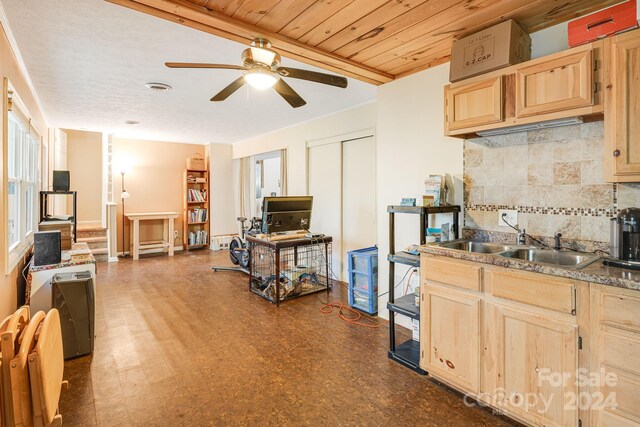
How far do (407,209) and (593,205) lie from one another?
1.11m

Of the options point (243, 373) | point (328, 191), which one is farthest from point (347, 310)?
point (328, 191)

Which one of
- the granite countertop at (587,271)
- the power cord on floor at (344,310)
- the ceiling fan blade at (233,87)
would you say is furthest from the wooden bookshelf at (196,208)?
the granite countertop at (587,271)

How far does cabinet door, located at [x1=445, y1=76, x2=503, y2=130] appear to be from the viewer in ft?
6.89

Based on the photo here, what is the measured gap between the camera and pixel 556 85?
1.85 meters

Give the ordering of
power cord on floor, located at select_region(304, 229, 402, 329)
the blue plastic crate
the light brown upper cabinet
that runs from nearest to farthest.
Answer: the light brown upper cabinet
power cord on floor, located at select_region(304, 229, 402, 329)
the blue plastic crate

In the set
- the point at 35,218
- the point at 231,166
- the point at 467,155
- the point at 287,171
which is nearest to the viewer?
the point at 467,155

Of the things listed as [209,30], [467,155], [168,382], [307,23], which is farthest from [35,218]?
[467,155]

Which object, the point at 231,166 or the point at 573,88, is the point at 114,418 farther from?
the point at 231,166

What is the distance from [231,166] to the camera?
24.9 ft

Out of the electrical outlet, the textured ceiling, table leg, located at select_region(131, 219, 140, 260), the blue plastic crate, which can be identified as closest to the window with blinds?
the textured ceiling

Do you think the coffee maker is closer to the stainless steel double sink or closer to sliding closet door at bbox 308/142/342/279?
the stainless steel double sink

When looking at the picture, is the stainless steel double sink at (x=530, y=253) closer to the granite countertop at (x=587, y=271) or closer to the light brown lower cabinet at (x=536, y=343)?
the granite countertop at (x=587, y=271)

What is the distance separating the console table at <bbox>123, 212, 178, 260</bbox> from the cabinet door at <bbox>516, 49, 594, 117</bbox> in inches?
256

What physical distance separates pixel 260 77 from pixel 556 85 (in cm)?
186
